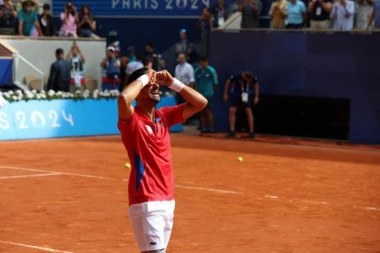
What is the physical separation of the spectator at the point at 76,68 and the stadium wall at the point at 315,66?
4716 millimetres

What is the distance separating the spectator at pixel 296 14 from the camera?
89.3ft

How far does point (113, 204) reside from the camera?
1471 centimetres

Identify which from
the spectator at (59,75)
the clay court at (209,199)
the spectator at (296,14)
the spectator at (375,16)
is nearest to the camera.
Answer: the clay court at (209,199)

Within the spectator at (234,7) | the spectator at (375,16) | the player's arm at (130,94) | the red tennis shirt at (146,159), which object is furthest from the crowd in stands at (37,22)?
the player's arm at (130,94)

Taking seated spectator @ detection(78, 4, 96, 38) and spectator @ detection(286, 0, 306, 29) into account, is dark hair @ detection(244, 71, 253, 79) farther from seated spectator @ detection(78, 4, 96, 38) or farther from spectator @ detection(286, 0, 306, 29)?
seated spectator @ detection(78, 4, 96, 38)

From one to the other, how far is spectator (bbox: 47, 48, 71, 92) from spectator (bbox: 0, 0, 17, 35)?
2998mm

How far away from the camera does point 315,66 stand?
27.0 meters

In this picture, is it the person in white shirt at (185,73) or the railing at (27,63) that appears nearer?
the person in white shirt at (185,73)

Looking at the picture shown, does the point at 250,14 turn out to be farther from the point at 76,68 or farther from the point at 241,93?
the point at 76,68

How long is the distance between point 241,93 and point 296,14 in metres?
2.81

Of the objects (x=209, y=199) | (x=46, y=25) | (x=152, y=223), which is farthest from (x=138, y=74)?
(x=46, y=25)

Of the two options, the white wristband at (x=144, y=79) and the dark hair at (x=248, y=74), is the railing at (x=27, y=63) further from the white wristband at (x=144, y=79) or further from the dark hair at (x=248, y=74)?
the white wristband at (x=144, y=79)

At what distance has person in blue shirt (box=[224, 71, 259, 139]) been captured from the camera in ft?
88.9

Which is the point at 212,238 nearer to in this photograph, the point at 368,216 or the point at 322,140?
the point at 368,216
